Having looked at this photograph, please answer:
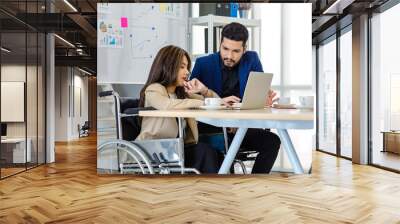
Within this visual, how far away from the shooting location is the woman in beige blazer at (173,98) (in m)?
5.14

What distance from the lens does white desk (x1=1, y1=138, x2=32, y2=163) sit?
19.5 ft

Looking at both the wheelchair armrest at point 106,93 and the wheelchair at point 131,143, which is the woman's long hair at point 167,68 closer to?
the wheelchair at point 131,143

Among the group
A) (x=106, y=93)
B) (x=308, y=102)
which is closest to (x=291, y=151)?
(x=308, y=102)

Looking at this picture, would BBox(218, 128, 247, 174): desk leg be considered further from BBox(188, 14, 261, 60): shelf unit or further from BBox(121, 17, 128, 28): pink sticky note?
BBox(121, 17, 128, 28): pink sticky note

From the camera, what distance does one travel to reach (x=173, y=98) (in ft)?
16.6

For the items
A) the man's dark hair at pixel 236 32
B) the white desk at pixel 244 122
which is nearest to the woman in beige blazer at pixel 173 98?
the white desk at pixel 244 122

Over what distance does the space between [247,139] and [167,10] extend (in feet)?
6.30

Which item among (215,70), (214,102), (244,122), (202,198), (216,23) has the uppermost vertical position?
(216,23)

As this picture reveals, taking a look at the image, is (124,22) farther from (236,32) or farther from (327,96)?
(327,96)

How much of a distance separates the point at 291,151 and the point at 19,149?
394 cm

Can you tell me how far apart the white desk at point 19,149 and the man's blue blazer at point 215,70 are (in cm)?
276

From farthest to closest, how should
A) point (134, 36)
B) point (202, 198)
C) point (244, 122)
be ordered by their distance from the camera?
1. point (134, 36)
2. point (244, 122)
3. point (202, 198)

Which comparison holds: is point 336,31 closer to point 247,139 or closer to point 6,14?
point 247,139

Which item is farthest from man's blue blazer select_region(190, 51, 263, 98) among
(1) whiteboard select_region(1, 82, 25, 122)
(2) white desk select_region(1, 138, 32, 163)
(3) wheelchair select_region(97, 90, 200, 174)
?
(2) white desk select_region(1, 138, 32, 163)
